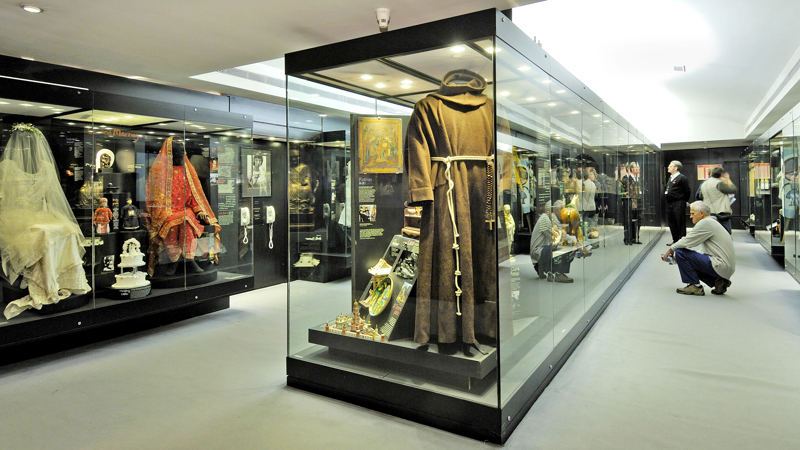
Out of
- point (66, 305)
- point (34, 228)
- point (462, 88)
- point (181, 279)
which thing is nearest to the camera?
point (462, 88)

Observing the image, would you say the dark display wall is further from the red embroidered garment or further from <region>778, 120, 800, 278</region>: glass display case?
the red embroidered garment

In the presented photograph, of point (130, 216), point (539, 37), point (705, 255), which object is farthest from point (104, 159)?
point (705, 255)

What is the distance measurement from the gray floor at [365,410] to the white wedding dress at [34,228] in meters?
0.62

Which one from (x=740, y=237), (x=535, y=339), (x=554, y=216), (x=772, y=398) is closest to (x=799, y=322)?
(x=772, y=398)

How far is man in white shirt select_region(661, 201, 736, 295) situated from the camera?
5457 mm

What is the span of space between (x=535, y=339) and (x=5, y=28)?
13.9ft

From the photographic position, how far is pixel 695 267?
5.75 metres

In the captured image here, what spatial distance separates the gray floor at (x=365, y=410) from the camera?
2.52 meters

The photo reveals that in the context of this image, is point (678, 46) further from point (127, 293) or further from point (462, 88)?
point (127, 293)

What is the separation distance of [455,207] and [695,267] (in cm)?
450

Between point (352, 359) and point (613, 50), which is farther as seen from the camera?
point (613, 50)

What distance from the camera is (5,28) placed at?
333 cm

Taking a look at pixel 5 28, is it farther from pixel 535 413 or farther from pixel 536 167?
pixel 535 413

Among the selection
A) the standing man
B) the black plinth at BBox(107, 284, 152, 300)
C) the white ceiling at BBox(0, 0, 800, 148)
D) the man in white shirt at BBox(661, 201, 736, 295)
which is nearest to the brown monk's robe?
the white ceiling at BBox(0, 0, 800, 148)
